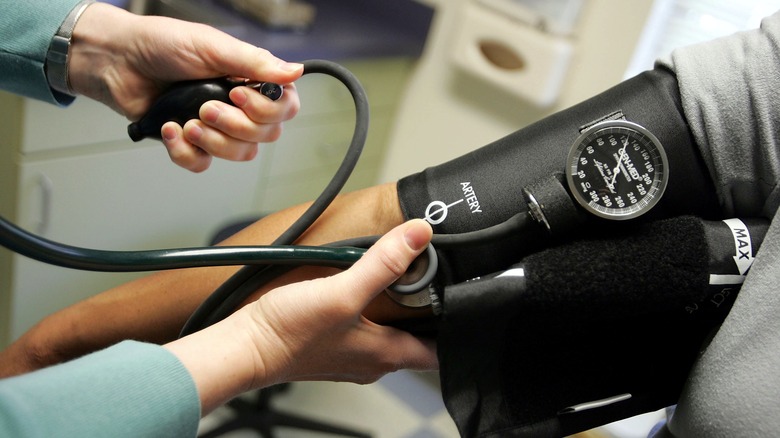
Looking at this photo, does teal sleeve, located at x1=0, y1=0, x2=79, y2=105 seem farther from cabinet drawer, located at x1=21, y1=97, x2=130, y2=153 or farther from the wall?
the wall

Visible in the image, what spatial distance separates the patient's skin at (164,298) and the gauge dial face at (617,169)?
23cm

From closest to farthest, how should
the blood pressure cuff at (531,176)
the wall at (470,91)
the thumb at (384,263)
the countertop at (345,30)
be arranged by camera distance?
the thumb at (384,263)
the blood pressure cuff at (531,176)
the countertop at (345,30)
the wall at (470,91)

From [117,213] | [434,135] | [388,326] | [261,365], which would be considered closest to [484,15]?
[434,135]

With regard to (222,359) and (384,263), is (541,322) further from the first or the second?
(222,359)

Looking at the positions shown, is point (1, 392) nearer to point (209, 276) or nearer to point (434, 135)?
point (209, 276)

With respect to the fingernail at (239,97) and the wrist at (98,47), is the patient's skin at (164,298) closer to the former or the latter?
the fingernail at (239,97)

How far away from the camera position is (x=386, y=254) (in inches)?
25.5

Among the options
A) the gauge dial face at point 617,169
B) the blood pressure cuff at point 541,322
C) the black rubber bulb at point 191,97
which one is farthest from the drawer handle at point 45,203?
the gauge dial face at point 617,169

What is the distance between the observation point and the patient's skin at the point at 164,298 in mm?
820

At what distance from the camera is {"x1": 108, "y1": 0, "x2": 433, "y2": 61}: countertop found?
176 cm

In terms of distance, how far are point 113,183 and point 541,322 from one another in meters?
1.24

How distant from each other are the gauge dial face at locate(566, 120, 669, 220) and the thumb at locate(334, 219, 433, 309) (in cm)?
17

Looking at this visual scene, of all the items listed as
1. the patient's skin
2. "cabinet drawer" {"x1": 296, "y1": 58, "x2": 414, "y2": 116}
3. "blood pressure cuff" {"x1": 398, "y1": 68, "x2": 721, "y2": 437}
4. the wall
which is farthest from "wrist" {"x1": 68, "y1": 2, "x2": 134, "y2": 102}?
the wall

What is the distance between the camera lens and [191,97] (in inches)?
32.3
